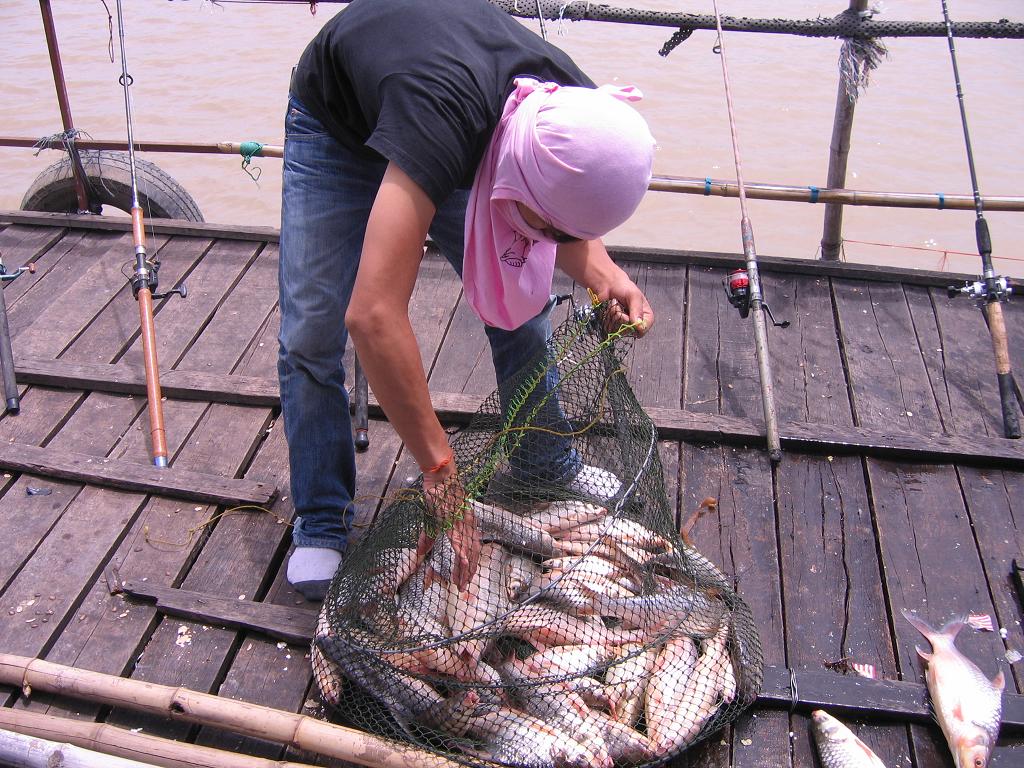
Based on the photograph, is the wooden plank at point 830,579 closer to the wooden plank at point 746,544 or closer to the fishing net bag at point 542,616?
the wooden plank at point 746,544

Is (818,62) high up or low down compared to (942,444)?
up

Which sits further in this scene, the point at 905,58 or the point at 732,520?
the point at 905,58

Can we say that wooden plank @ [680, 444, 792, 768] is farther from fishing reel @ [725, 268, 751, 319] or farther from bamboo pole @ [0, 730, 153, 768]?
bamboo pole @ [0, 730, 153, 768]

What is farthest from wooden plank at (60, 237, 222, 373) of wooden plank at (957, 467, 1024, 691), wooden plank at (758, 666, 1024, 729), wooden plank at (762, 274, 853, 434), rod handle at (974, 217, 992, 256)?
rod handle at (974, 217, 992, 256)

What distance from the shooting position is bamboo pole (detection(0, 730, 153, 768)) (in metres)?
2.12

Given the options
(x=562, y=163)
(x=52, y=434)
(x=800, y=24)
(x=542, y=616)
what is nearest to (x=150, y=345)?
(x=52, y=434)

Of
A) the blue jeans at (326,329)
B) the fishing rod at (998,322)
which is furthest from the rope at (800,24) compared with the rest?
the blue jeans at (326,329)

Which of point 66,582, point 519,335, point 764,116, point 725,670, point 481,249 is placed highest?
point 764,116

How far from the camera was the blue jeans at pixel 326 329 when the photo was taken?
2361mm

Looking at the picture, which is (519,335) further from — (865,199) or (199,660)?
(865,199)

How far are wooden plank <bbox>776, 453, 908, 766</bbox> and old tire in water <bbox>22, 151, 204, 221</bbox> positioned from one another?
Result: 11.3 feet

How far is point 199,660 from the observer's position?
2518 mm

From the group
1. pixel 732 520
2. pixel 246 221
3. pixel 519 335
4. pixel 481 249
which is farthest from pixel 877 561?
pixel 246 221

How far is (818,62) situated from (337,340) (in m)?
10.8
